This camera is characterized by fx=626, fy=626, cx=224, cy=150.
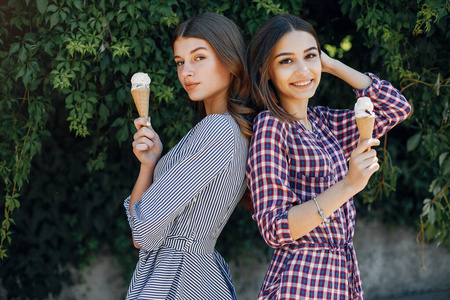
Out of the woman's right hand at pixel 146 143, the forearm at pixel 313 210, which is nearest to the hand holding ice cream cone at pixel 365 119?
the forearm at pixel 313 210

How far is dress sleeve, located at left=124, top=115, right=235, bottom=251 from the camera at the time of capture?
6.23ft

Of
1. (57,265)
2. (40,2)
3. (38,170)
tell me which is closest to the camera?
(40,2)

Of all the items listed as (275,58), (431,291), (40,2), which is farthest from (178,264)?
(431,291)

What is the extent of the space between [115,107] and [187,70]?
3.80ft

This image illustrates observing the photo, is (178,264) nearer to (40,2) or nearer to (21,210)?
(40,2)

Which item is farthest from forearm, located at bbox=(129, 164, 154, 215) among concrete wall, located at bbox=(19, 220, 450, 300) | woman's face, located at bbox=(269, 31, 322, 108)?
concrete wall, located at bbox=(19, 220, 450, 300)

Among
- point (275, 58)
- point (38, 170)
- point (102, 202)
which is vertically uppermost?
point (275, 58)

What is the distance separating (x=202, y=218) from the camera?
1.99m

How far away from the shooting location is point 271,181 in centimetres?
185

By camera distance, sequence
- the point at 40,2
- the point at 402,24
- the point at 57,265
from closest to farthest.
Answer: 1. the point at 40,2
2. the point at 402,24
3. the point at 57,265

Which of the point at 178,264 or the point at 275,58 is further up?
the point at 275,58

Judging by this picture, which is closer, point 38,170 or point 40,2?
point 40,2

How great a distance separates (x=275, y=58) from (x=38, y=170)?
7.08ft

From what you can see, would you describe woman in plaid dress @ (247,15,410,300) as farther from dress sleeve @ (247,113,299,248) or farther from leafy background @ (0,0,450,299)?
leafy background @ (0,0,450,299)
